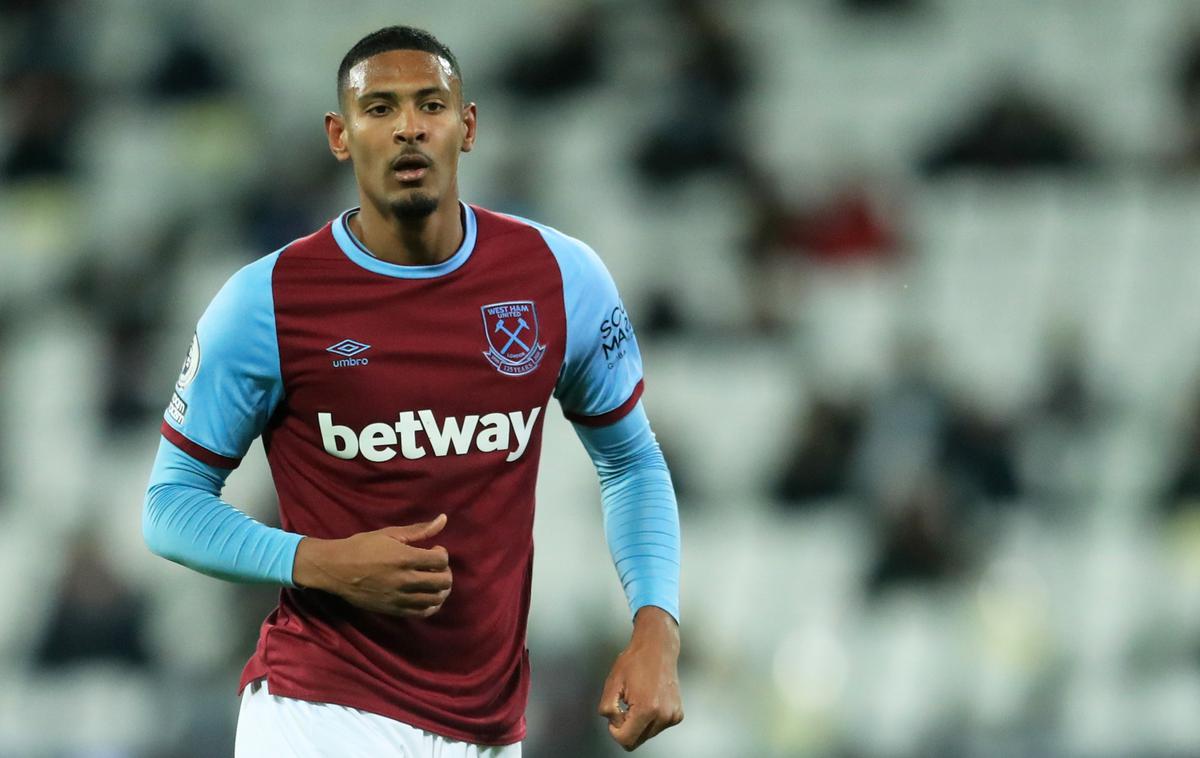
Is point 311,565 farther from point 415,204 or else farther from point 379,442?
point 415,204

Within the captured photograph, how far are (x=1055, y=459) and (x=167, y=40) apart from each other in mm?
5757

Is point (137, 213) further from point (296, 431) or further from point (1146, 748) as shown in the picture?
point (296, 431)

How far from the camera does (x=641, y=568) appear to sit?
3.33m

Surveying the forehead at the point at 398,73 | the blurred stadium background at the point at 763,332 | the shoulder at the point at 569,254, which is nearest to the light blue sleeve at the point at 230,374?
the forehead at the point at 398,73

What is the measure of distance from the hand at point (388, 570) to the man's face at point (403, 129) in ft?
1.87

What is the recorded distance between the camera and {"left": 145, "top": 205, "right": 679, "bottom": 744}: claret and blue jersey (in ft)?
10.1

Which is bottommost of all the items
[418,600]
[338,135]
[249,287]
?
[418,600]

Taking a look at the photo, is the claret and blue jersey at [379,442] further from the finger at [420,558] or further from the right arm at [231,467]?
the finger at [420,558]

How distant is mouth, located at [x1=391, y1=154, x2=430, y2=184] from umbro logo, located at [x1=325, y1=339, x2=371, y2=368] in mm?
290

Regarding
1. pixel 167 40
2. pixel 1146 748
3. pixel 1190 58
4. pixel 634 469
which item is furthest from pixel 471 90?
pixel 634 469

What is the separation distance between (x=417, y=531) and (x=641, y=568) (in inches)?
22.5

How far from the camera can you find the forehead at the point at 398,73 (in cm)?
309

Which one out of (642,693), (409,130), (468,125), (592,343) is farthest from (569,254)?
Answer: (642,693)

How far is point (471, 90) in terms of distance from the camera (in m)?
10.7
